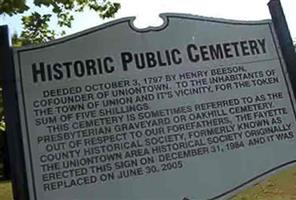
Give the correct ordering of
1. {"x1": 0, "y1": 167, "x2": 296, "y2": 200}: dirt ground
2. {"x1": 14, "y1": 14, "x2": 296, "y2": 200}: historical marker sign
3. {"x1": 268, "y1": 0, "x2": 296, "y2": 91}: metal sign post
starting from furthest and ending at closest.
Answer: {"x1": 0, "y1": 167, "x2": 296, "y2": 200}: dirt ground, {"x1": 268, "y1": 0, "x2": 296, "y2": 91}: metal sign post, {"x1": 14, "y1": 14, "x2": 296, "y2": 200}: historical marker sign

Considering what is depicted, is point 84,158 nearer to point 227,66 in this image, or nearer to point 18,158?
point 18,158

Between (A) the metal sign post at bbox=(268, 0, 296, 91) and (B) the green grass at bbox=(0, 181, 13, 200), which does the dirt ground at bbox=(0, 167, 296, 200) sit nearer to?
(B) the green grass at bbox=(0, 181, 13, 200)

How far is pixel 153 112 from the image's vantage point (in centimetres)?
440

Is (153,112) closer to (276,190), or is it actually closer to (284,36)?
(284,36)

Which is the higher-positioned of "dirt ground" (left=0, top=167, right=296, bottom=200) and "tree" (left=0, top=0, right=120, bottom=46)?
"tree" (left=0, top=0, right=120, bottom=46)

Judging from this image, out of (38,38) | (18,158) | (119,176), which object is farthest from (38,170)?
(38,38)

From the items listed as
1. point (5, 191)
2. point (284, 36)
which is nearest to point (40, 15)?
point (284, 36)

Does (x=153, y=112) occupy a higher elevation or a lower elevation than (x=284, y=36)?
lower

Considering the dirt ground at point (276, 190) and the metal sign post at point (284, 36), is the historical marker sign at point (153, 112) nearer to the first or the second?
the metal sign post at point (284, 36)

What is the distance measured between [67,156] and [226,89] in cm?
141

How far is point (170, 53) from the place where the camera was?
465cm

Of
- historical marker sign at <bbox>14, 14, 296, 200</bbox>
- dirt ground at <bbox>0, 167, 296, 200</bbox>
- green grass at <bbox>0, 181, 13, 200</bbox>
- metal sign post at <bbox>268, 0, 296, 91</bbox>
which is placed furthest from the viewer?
green grass at <bbox>0, 181, 13, 200</bbox>

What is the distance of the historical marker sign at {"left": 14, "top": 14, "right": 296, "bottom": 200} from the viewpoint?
13.7 ft

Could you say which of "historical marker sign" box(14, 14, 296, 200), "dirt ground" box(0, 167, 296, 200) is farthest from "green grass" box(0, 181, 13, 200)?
"historical marker sign" box(14, 14, 296, 200)
